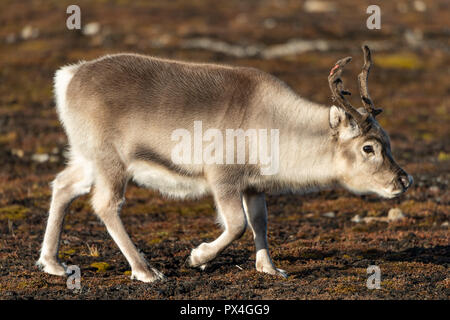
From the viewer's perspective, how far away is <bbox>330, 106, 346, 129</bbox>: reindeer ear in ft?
31.7

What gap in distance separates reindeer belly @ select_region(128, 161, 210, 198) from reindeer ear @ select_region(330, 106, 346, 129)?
2180 mm

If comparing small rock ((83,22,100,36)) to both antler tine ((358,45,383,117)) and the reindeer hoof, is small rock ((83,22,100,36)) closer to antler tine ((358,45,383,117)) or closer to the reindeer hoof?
the reindeer hoof

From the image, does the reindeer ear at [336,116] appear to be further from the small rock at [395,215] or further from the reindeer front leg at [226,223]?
the small rock at [395,215]

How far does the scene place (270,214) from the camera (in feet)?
55.8

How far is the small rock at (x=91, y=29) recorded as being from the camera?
69.4 m

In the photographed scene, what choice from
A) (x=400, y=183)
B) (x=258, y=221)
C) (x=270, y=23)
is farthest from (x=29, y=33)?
(x=400, y=183)

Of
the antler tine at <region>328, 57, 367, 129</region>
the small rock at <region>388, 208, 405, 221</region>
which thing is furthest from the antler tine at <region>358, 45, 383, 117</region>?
the small rock at <region>388, 208, 405, 221</region>

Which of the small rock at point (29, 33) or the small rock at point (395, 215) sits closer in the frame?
the small rock at point (395, 215)

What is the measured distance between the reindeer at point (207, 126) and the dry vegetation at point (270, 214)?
87cm

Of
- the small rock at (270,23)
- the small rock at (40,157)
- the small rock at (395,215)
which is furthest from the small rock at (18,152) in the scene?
the small rock at (270,23)

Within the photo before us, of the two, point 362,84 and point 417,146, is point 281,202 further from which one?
point 417,146

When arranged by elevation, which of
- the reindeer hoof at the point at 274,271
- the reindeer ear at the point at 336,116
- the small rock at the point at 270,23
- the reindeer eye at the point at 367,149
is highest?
the small rock at the point at 270,23

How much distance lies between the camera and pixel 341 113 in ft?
31.8

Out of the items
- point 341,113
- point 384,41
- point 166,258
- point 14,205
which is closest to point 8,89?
point 14,205
